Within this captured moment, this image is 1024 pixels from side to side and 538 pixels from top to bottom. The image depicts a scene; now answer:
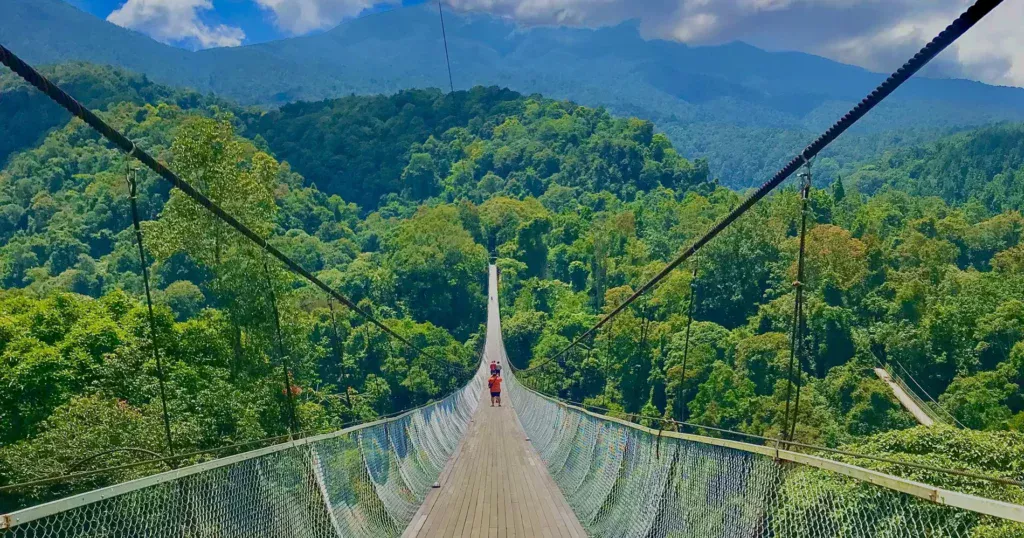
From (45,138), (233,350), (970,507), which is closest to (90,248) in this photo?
(45,138)

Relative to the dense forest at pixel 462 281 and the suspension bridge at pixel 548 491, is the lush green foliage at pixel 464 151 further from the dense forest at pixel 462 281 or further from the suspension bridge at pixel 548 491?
the suspension bridge at pixel 548 491

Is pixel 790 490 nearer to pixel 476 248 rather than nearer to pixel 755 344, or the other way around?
pixel 755 344

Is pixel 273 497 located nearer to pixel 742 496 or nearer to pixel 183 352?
pixel 742 496

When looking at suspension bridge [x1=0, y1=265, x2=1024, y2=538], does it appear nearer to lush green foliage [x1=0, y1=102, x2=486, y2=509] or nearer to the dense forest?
lush green foliage [x1=0, y1=102, x2=486, y2=509]

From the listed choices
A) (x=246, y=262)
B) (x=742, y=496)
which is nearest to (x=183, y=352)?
(x=246, y=262)

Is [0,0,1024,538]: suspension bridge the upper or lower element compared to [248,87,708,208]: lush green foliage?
lower

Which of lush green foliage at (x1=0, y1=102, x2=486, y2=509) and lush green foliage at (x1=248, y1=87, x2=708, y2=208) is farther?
lush green foliage at (x1=248, y1=87, x2=708, y2=208)

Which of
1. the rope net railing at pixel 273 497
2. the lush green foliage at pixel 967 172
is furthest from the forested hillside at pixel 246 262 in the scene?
the lush green foliage at pixel 967 172

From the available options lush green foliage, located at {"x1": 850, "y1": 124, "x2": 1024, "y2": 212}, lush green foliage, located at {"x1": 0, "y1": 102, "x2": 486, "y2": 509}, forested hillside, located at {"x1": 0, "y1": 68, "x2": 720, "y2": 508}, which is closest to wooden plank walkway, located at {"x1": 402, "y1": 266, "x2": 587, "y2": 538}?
lush green foliage, located at {"x1": 0, "y1": 102, "x2": 486, "y2": 509}
